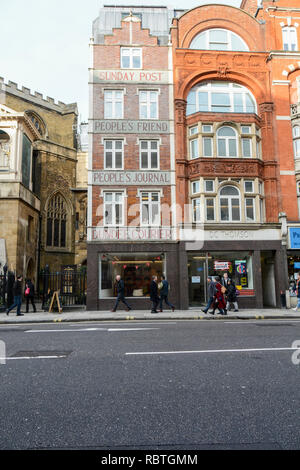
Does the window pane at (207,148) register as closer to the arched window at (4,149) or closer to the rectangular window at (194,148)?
the rectangular window at (194,148)

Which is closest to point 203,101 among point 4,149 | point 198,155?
point 198,155

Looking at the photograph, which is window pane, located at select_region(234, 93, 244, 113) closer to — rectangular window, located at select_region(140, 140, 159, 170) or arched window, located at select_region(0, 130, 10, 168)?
rectangular window, located at select_region(140, 140, 159, 170)

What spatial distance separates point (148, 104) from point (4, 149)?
453 inches

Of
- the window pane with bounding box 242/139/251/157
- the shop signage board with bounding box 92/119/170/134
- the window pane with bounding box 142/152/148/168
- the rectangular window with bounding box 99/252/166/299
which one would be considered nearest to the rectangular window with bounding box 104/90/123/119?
the shop signage board with bounding box 92/119/170/134

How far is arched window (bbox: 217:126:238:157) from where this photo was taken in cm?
1964

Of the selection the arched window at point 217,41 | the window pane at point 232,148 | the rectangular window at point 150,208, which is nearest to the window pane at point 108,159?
the rectangular window at point 150,208

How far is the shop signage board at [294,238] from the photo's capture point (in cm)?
1939

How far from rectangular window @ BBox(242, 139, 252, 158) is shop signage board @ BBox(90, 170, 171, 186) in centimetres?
464

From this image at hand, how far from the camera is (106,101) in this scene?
20.3 m

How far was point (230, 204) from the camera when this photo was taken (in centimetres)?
1936

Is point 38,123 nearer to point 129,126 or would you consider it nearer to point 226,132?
point 129,126

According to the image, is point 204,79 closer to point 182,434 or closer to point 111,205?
point 111,205
